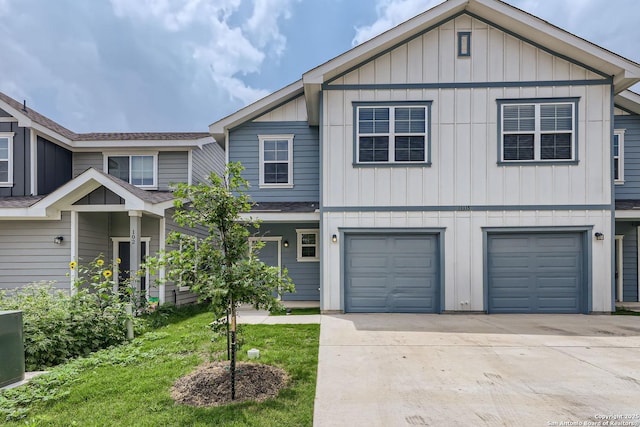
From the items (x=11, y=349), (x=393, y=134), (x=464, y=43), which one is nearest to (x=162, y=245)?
(x=11, y=349)

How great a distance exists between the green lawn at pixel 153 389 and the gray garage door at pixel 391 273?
2.45 meters

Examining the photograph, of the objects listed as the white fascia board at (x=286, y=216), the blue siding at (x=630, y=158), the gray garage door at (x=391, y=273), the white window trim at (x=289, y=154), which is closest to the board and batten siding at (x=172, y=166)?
the white window trim at (x=289, y=154)

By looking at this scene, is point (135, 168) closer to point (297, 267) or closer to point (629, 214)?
point (297, 267)

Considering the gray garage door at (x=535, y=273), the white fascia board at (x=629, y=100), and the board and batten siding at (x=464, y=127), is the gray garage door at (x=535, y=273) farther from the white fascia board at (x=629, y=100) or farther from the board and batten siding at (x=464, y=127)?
the white fascia board at (x=629, y=100)

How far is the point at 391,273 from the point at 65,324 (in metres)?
6.54

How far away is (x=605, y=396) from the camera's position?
12.5 feet

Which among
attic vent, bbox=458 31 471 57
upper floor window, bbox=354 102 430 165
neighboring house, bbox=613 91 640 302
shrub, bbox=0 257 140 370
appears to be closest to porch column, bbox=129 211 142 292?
shrub, bbox=0 257 140 370

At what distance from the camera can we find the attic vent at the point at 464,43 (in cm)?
831

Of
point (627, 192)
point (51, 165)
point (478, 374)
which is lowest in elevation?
point (478, 374)

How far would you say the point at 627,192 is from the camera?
992cm

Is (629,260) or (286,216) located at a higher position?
(286,216)

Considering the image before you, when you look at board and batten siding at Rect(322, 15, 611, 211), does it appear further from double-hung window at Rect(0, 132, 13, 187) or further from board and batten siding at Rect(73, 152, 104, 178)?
double-hung window at Rect(0, 132, 13, 187)

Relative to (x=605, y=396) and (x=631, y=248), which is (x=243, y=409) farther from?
(x=631, y=248)

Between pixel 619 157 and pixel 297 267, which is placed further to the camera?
pixel 297 267
